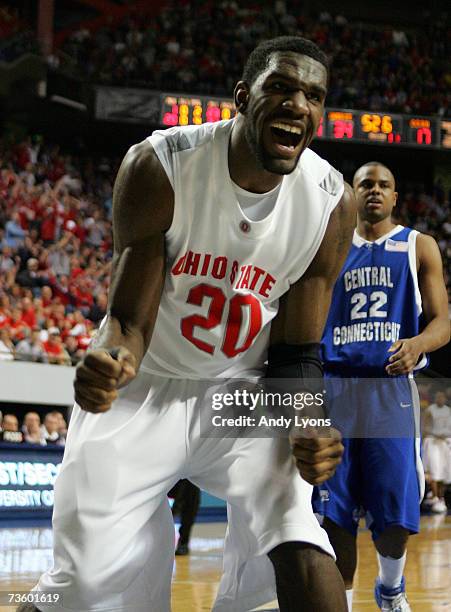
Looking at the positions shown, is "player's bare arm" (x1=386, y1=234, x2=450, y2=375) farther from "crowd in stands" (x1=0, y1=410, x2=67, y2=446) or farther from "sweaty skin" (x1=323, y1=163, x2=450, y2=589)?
"crowd in stands" (x1=0, y1=410, x2=67, y2=446)

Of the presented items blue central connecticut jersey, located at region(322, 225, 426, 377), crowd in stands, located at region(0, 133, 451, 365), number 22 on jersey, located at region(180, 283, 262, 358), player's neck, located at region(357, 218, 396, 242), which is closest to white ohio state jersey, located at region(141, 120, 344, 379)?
number 22 on jersey, located at region(180, 283, 262, 358)

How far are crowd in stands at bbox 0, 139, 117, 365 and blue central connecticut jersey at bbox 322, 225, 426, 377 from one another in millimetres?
5742

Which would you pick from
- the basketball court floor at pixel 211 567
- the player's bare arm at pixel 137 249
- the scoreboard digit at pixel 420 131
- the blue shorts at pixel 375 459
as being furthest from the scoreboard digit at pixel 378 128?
the player's bare arm at pixel 137 249

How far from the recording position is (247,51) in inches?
757

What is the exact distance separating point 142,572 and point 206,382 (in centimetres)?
59

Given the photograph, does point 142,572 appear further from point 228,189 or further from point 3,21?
point 3,21

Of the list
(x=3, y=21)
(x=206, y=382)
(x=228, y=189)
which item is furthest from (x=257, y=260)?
(x=3, y=21)

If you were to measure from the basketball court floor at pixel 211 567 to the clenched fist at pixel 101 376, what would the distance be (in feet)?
4.61

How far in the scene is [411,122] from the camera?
16406 millimetres

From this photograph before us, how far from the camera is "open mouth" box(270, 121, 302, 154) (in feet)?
8.35

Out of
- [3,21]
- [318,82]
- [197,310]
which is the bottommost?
[197,310]

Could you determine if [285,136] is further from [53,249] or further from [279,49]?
[53,249]

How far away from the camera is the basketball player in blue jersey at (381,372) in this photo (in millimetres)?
3875

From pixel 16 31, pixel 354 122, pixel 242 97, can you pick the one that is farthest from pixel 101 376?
pixel 16 31
